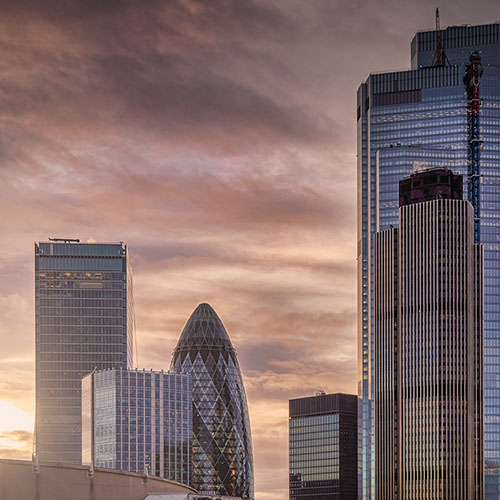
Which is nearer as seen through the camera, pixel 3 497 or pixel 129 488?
pixel 3 497

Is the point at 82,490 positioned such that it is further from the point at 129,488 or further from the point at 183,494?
the point at 183,494

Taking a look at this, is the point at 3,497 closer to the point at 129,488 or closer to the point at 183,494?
the point at 129,488

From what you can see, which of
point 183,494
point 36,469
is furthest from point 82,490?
point 183,494

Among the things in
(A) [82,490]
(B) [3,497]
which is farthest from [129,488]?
(B) [3,497]

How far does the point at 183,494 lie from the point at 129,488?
37.4 ft

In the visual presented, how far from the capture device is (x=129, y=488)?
12675cm

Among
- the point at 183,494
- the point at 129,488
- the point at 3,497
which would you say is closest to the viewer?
the point at 3,497

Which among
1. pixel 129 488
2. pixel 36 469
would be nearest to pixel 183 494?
pixel 129 488

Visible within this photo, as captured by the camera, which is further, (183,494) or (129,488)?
(183,494)

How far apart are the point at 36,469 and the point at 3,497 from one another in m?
4.52

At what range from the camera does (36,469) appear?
11769cm

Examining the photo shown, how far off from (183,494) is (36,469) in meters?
24.1

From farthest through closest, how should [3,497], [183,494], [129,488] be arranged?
[183,494] → [129,488] → [3,497]

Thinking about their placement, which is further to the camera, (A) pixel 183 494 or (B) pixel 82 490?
(A) pixel 183 494
